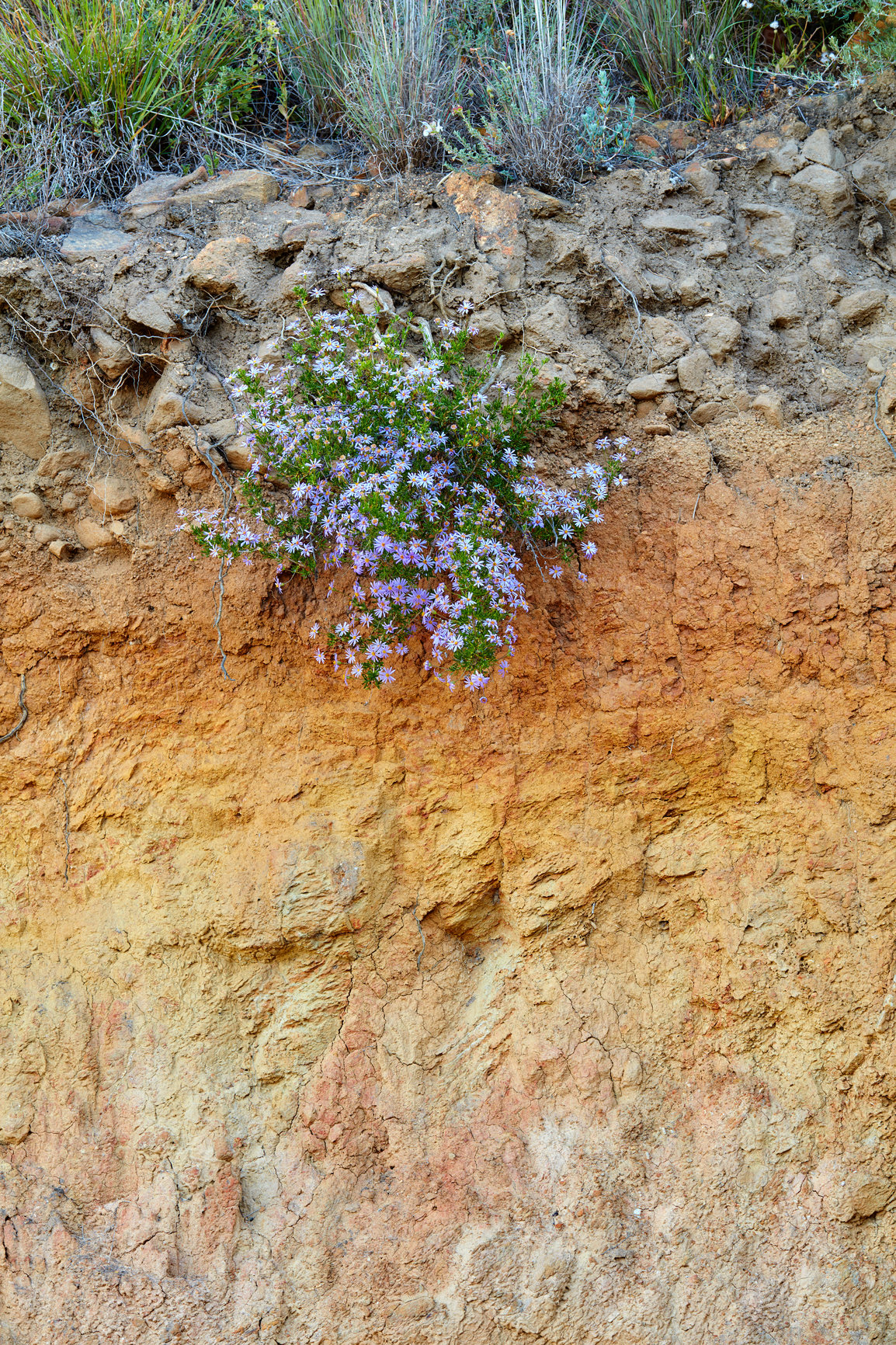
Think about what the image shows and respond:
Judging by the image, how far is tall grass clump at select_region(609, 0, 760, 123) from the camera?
382 cm

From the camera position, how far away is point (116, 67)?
374cm

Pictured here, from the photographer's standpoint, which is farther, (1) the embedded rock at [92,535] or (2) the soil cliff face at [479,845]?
(1) the embedded rock at [92,535]

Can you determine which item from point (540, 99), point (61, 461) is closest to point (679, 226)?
Answer: point (540, 99)

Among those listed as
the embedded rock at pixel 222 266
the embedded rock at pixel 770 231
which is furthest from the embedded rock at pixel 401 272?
the embedded rock at pixel 770 231

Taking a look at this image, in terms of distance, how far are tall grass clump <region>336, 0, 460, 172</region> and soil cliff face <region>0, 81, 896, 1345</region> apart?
0.27m

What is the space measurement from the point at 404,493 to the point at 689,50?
2511mm

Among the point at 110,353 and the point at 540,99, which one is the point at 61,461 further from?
the point at 540,99

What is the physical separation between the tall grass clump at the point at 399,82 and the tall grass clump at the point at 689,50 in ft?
2.46

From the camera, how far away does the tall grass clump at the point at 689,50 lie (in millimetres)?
3816

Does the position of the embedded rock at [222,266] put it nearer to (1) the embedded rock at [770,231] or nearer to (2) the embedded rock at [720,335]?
(2) the embedded rock at [720,335]

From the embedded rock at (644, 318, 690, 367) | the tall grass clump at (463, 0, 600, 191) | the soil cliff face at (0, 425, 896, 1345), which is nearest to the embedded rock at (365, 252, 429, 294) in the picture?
the tall grass clump at (463, 0, 600, 191)

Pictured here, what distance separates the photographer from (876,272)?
11.0ft

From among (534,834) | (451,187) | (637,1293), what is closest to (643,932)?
(534,834)

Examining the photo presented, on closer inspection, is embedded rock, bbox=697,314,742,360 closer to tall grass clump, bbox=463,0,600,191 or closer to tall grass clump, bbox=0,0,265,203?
tall grass clump, bbox=463,0,600,191
